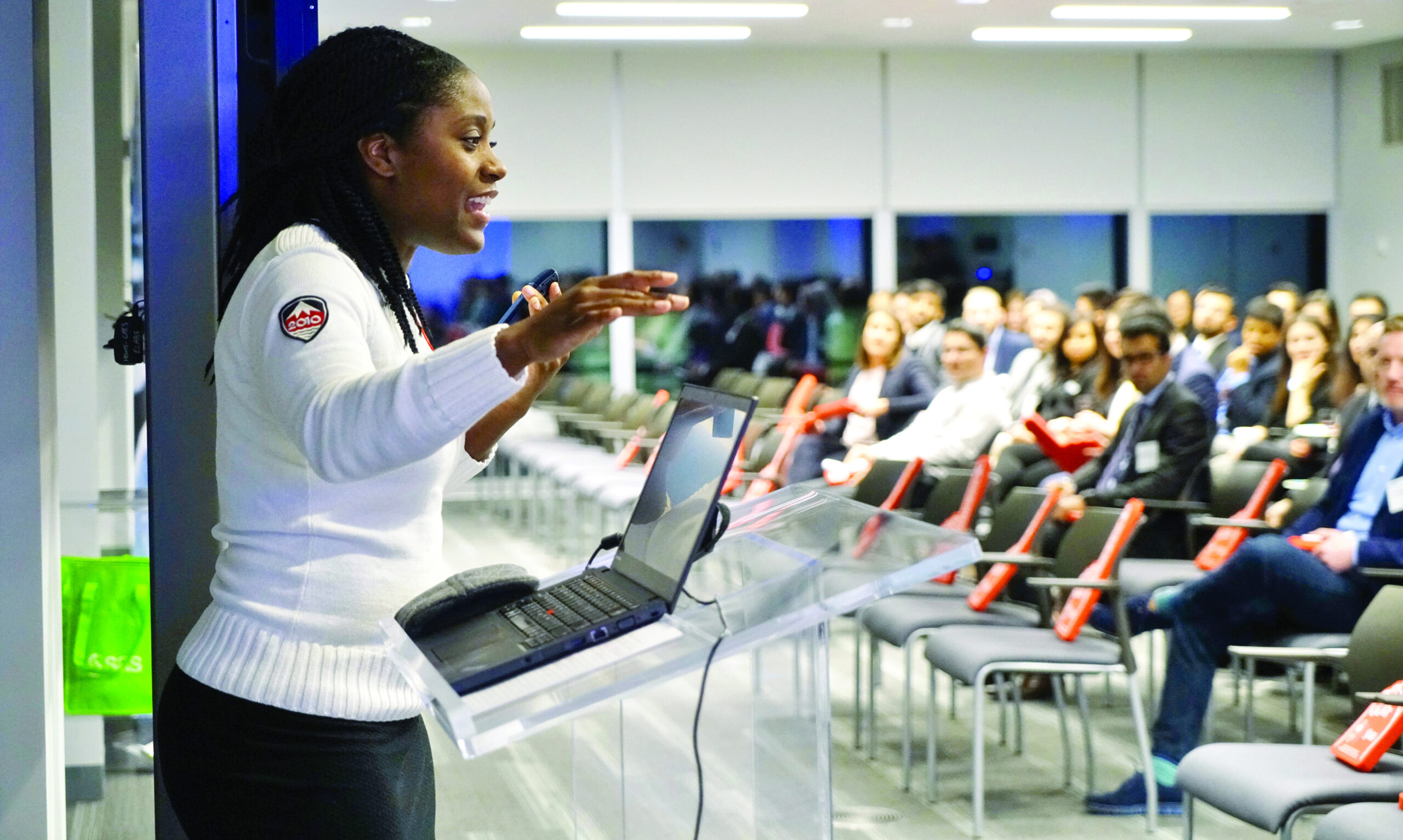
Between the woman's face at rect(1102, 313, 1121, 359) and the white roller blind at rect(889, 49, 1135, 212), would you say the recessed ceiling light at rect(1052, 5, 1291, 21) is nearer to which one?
the white roller blind at rect(889, 49, 1135, 212)

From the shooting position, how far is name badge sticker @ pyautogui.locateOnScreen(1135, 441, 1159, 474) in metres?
5.25

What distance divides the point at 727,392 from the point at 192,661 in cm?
60

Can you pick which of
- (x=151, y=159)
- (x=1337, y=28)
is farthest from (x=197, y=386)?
(x=1337, y=28)

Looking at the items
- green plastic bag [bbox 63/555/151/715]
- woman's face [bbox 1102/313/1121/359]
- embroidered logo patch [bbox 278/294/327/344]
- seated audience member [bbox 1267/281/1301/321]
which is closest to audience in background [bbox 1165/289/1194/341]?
seated audience member [bbox 1267/281/1301/321]

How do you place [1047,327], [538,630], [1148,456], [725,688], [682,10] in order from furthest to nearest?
[682,10], [1047,327], [1148,456], [725,688], [538,630]

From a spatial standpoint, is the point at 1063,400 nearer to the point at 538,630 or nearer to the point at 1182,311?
the point at 1182,311

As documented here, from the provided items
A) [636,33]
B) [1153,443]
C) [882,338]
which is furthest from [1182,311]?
[1153,443]

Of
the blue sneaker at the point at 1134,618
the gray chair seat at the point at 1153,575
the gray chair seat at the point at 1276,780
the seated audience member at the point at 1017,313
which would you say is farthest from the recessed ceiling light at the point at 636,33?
the gray chair seat at the point at 1276,780

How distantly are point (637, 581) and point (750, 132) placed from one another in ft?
33.5

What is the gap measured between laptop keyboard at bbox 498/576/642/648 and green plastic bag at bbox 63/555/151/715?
117 cm

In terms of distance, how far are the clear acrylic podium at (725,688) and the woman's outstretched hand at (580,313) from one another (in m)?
0.28

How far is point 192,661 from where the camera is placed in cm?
142

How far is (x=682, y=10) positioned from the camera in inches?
386

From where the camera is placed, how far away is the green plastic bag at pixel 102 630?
238cm
